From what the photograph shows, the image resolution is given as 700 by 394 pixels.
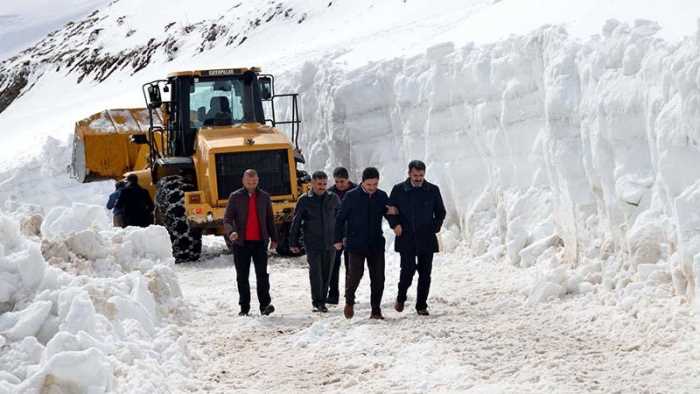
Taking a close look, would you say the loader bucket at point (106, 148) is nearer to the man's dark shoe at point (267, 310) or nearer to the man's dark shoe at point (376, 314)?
the man's dark shoe at point (267, 310)

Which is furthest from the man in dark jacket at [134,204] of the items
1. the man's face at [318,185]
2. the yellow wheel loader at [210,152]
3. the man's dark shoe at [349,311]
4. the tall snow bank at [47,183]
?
the tall snow bank at [47,183]

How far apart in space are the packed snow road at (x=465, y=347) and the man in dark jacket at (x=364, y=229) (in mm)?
345

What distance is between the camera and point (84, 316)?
6.79 metres

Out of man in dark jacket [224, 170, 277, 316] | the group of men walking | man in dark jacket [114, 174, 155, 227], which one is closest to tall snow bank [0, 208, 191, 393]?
man in dark jacket [224, 170, 277, 316]

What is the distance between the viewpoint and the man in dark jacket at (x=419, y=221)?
929cm

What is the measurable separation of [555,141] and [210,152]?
529 centimetres

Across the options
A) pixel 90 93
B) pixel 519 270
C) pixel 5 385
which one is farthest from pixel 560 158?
pixel 90 93

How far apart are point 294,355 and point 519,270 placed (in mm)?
3739

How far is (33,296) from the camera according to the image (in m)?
7.21

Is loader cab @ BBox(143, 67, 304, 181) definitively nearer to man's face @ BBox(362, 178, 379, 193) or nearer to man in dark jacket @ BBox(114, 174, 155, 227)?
man in dark jacket @ BBox(114, 174, 155, 227)

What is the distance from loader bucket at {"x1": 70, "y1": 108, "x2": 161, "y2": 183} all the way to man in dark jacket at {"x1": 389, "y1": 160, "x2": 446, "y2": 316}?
9180 millimetres

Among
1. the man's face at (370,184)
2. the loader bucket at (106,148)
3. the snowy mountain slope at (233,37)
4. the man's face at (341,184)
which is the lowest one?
the man's face at (341,184)

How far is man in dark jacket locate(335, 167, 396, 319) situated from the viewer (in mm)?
9266

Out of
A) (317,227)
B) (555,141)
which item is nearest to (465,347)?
(317,227)
